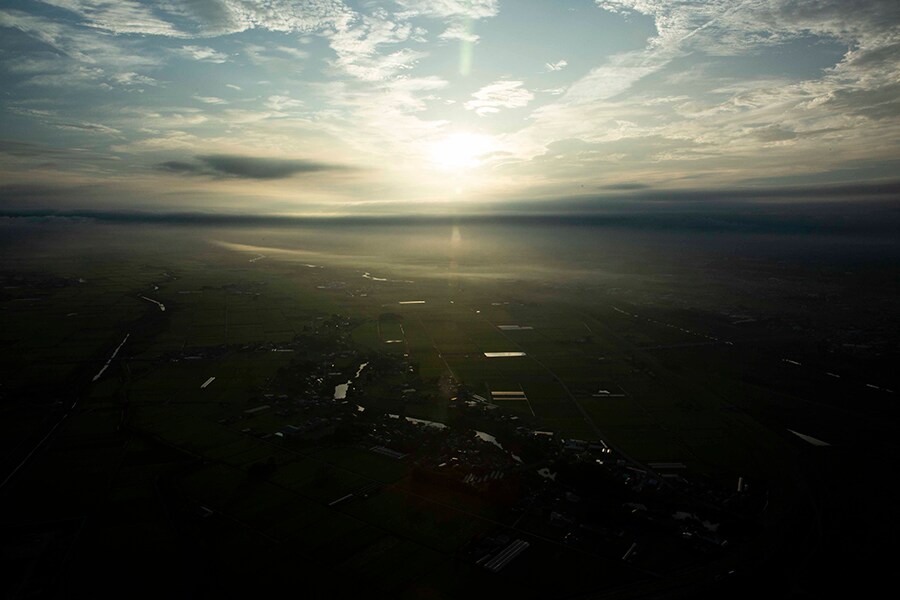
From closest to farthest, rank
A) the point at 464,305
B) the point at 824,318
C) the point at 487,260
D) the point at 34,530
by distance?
the point at 34,530 < the point at 824,318 < the point at 464,305 < the point at 487,260

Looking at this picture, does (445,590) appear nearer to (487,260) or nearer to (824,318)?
(824,318)

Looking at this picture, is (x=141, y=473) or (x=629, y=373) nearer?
(x=141, y=473)

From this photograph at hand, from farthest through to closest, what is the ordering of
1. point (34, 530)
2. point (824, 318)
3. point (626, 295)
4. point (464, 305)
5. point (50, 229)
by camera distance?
1. point (50, 229)
2. point (626, 295)
3. point (464, 305)
4. point (824, 318)
5. point (34, 530)

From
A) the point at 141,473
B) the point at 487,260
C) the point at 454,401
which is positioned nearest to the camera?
the point at 141,473

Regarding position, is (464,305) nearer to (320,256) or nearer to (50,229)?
(320,256)

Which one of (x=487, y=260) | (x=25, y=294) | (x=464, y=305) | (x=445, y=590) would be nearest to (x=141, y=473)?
(x=445, y=590)

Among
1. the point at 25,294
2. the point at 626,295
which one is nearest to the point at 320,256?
the point at 25,294
